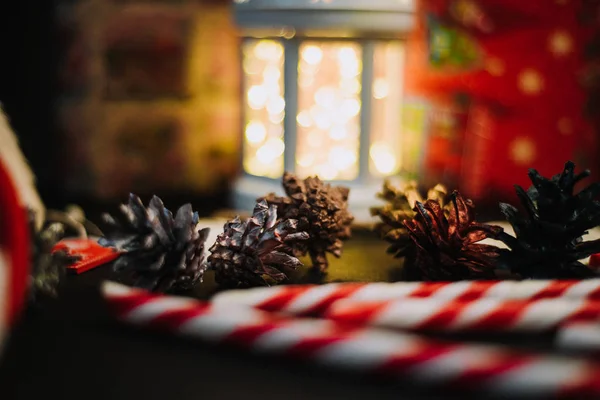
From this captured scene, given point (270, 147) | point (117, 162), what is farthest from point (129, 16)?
point (270, 147)

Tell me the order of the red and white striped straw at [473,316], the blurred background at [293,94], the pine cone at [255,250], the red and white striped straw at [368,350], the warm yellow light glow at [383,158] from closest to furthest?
1. the red and white striped straw at [368,350]
2. the red and white striped straw at [473,316]
3. the pine cone at [255,250]
4. the blurred background at [293,94]
5. the warm yellow light glow at [383,158]

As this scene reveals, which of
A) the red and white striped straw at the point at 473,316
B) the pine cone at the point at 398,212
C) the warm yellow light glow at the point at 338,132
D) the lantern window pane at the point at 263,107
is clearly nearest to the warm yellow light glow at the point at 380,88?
the warm yellow light glow at the point at 338,132

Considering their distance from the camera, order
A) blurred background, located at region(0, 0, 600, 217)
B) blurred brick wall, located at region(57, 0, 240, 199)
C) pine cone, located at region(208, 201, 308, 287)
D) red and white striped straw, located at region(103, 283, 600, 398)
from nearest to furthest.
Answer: red and white striped straw, located at region(103, 283, 600, 398)
pine cone, located at region(208, 201, 308, 287)
blurred background, located at region(0, 0, 600, 217)
blurred brick wall, located at region(57, 0, 240, 199)

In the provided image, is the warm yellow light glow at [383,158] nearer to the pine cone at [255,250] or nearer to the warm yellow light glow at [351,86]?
the warm yellow light glow at [351,86]

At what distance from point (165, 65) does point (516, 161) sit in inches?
36.3

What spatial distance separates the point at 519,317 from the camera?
0.55 m

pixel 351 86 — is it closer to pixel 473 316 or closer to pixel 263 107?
pixel 263 107

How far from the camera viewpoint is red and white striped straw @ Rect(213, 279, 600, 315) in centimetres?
59

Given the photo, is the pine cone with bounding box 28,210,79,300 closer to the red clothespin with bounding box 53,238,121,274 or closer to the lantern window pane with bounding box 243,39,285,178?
the red clothespin with bounding box 53,238,121,274

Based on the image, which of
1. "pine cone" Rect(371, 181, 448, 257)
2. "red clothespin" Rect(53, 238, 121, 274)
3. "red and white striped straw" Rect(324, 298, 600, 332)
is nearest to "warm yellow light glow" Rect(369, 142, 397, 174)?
"pine cone" Rect(371, 181, 448, 257)

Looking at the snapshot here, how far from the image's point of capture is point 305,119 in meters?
1.37

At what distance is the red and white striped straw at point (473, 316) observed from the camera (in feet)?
1.81

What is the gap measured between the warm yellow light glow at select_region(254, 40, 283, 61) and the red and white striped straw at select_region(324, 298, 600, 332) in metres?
0.92

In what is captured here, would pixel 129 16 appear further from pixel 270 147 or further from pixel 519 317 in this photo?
pixel 519 317
